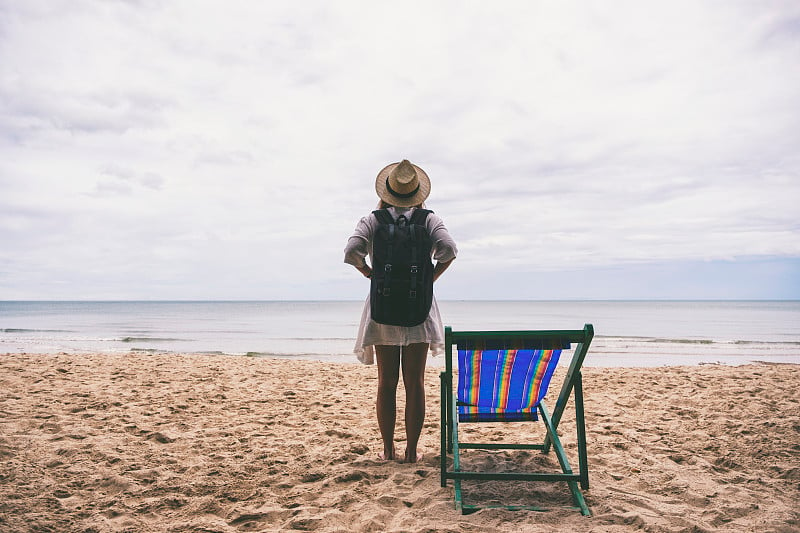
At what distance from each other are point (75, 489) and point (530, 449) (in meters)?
2.94

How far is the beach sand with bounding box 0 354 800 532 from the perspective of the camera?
2639 mm

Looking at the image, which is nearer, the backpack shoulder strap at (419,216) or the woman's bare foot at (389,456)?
the backpack shoulder strap at (419,216)

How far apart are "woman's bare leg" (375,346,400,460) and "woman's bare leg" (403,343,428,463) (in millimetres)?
67

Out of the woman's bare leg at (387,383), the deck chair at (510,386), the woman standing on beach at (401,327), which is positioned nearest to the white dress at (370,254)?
the woman standing on beach at (401,327)

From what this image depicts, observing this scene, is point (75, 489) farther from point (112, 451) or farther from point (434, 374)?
point (434, 374)

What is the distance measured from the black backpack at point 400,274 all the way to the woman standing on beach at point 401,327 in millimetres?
91

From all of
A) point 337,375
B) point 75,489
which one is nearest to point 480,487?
point 75,489

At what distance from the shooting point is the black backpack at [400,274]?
2945mm

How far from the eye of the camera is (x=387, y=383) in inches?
129

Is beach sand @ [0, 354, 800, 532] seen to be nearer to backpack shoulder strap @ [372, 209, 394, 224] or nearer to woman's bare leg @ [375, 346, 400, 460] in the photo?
woman's bare leg @ [375, 346, 400, 460]

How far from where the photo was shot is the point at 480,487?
3119 millimetres

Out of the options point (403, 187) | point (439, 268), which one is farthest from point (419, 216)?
point (439, 268)

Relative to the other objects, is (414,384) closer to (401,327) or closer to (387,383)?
(387,383)

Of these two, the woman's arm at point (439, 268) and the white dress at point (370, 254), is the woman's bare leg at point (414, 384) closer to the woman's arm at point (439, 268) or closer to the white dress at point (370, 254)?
the white dress at point (370, 254)
